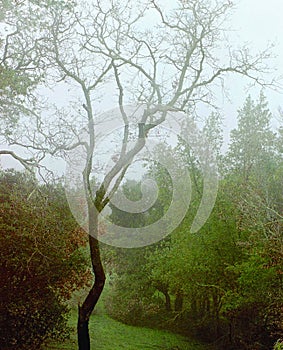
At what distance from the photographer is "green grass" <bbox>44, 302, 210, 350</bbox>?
9.45m

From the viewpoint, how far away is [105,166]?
827 centimetres

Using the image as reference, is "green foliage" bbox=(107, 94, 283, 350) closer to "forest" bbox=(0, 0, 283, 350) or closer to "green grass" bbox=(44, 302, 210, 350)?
"forest" bbox=(0, 0, 283, 350)

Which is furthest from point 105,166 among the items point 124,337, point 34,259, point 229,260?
point 124,337

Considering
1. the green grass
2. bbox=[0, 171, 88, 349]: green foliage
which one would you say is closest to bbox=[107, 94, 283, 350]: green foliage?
the green grass

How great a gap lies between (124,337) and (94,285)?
3.21 meters

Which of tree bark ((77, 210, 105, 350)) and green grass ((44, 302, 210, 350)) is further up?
tree bark ((77, 210, 105, 350))

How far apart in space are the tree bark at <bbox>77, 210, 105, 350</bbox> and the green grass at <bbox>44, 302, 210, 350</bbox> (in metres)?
1.11

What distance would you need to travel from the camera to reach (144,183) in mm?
11586

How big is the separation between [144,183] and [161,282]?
2.51 m

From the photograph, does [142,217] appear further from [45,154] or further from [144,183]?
[45,154]

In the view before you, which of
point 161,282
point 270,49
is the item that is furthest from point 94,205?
point 161,282

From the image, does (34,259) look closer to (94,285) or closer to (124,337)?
(94,285)

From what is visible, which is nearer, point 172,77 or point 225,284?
point 172,77

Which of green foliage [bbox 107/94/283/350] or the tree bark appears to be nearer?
the tree bark
